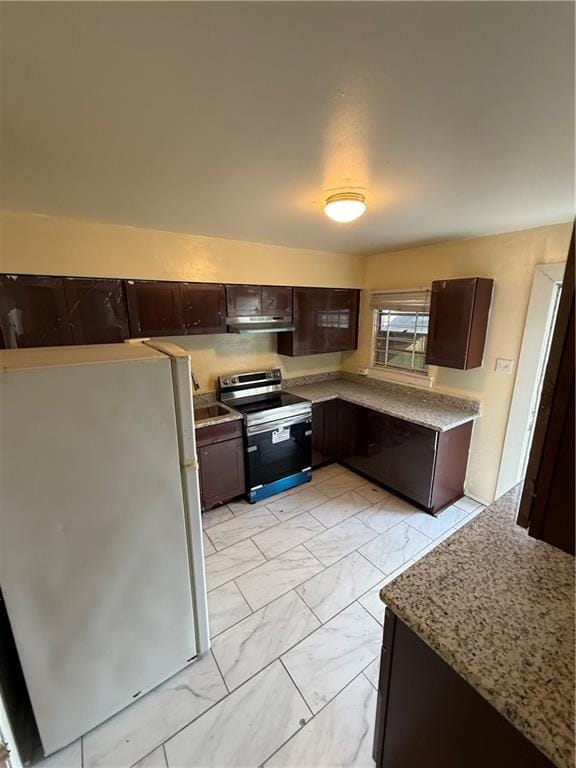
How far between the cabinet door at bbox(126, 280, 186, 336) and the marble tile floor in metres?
1.74

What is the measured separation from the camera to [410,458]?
2920 millimetres

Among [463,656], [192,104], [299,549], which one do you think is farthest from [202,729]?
[192,104]

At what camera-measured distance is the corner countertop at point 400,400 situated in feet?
9.28

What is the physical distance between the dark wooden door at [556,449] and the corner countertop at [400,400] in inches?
72.6

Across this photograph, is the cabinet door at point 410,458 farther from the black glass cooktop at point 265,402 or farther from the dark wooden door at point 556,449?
the dark wooden door at point 556,449

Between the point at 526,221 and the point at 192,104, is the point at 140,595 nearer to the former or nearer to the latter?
the point at 192,104

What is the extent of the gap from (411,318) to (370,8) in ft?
9.63

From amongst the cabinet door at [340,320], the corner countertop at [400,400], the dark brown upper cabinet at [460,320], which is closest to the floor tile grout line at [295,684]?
Result: the corner countertop at [400,400]

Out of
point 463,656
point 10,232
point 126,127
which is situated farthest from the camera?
point 10,232

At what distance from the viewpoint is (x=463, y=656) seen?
791mm

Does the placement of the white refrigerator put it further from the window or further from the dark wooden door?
the window

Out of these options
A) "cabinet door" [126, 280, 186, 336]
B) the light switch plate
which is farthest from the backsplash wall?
the light switch plate

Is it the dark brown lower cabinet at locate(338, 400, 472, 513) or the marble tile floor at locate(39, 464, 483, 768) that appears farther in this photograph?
the dark brown lower cabinet at locate(338, 400, 472, 513)

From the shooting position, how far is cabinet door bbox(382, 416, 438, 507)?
9.09ft
